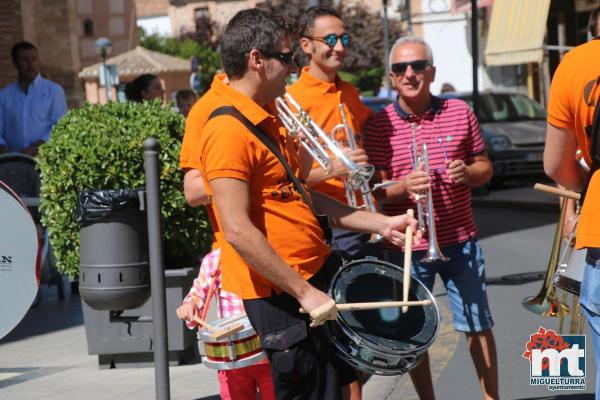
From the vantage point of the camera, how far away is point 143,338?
7.60 metres

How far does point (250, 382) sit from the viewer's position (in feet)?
14.8

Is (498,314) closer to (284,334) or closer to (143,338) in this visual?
(143,338)

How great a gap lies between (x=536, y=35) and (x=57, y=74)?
915 centimetres

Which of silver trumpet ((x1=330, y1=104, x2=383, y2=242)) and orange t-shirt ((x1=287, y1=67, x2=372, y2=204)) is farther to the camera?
orange t-shirt ((x1=287, y1=67, x2=372, y2=204))

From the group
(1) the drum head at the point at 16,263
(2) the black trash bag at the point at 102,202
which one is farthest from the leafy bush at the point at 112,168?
(1) the drum head at the point at 16,263

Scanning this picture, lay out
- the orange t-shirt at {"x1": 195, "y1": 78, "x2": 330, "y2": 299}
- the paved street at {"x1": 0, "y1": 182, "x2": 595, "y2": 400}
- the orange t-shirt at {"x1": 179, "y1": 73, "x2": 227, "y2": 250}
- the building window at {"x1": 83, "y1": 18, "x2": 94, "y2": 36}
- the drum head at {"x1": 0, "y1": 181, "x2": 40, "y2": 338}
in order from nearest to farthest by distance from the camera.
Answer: the orange t-shirt at {"x1": 195, "y1": 78, "x2": 330, "y2": 299}
the drum head at {"x1": 0, "y1": 181, "x2": 40, "y2": 338}
the orange t-shirt at {"x1": 179, "y1": 73, "x2": 227, "y2": 250}
the paved street at {"x1": 0, "y1": 182, "x2": 595, "y2": 400}
the building window at {"x1": 83, "y1": 18, "x2": 94, "y2": 36}

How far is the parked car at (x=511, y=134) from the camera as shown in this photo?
21.5 meters

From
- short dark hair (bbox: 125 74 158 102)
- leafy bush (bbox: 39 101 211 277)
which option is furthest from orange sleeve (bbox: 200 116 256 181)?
short dark hair (bbox: 125 74 158 102)

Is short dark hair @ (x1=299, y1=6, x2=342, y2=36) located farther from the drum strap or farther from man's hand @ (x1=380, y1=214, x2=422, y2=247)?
the drum strap

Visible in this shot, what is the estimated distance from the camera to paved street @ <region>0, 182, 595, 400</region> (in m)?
6.96

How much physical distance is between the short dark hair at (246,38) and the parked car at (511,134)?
16994 mm

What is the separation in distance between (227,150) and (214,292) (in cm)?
94

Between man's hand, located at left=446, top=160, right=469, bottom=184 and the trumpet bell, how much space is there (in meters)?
1.29

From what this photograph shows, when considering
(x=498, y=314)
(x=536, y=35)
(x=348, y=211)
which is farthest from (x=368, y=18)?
(x=348, y=211)
